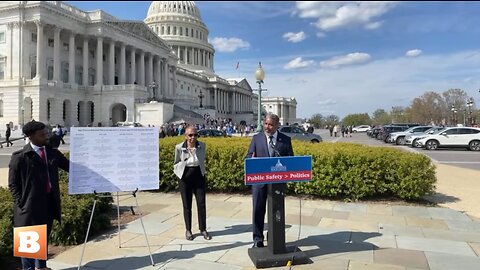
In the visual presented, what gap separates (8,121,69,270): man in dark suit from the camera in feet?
15.7

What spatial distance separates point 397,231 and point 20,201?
6.07 meters

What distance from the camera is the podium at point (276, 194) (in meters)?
5.39

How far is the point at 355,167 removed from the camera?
9680mm

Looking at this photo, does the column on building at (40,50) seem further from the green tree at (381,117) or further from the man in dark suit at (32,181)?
the green tree at (381,117)

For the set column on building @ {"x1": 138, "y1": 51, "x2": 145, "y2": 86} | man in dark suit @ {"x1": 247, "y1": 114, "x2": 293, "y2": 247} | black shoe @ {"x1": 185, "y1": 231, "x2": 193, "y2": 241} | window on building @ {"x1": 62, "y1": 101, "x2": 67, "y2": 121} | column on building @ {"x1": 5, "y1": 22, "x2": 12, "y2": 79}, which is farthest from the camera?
column on building @ {"x1": 138, "y1": 51, "x2": 145, "y2": 86}

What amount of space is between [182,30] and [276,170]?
121m

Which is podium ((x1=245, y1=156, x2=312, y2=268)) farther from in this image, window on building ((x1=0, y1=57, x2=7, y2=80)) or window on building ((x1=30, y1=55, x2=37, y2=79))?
window on building ((x1=0, y1=57, x2=7, y2=80))

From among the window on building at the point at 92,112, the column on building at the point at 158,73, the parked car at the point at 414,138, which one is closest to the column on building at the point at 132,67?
the column on building at the point at 158,73

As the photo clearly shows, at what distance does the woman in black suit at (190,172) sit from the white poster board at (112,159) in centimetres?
77

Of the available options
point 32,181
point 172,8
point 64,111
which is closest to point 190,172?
point 32,181

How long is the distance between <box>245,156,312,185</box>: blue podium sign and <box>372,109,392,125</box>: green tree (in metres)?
144

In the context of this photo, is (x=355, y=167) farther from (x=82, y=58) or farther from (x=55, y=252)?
(x=82, y=58)

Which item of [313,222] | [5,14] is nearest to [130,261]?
[313,222]

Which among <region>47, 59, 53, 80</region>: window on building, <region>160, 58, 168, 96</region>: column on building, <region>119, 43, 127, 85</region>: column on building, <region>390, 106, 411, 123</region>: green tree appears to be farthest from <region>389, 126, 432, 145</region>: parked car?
<region>390, 106, 411, 123</region>: green tree
